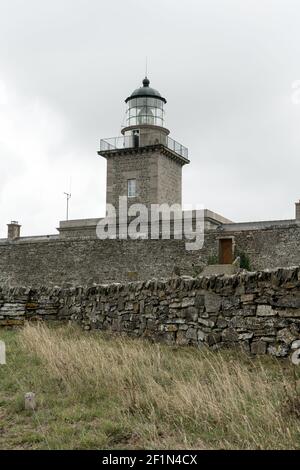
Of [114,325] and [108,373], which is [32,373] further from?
[114,325]

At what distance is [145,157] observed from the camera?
36750mm

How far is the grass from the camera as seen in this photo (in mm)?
4305

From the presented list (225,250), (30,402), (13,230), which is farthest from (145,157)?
(30,402)

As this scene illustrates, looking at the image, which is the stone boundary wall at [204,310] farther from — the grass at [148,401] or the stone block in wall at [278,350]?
the grass at [148,401]

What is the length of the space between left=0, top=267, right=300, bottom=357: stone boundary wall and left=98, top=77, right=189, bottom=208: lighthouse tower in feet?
82.4

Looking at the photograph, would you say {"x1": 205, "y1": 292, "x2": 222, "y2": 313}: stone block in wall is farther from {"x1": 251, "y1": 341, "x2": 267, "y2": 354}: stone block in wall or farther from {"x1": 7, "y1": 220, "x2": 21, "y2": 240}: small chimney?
{"x1": 7, "y1": 220, "x2": 21, "y2": 240}: small chimney

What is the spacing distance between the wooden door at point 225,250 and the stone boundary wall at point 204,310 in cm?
309

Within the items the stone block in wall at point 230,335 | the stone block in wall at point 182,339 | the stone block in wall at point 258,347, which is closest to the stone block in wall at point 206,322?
the stone block in wall at point 230,335

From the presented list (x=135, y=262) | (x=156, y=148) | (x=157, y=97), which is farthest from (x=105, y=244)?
(x=157, y=97)

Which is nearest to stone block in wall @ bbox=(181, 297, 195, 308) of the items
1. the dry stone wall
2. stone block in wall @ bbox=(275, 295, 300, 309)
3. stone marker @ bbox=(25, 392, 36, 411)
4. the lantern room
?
stone block in wall @ bbox=(275, 295, 300, 309)

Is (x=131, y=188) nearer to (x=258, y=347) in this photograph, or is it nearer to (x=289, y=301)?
(x=258, y=347)

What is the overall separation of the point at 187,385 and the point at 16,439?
1751 mm

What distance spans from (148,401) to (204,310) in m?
3.01

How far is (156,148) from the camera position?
1427 inches
